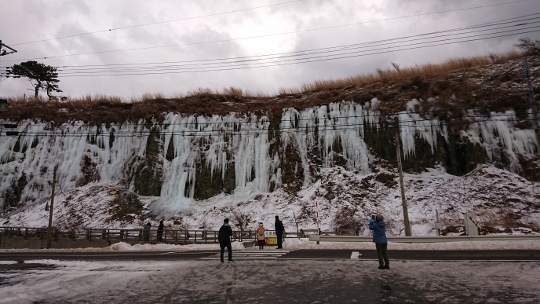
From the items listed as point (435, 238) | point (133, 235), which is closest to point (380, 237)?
point (435, 238)

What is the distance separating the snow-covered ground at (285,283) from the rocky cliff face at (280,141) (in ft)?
65.2

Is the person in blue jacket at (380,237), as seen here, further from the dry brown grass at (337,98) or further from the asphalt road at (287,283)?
the dry brown grass at (337,98)

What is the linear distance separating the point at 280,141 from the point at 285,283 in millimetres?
25497

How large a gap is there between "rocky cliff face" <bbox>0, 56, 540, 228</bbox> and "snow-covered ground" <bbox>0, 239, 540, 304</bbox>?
19861 mm

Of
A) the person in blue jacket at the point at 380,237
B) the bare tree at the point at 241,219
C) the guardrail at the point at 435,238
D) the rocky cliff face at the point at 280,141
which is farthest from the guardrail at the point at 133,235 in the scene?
the person in blue jacket at the point at 380,237

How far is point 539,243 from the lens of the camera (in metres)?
15.1

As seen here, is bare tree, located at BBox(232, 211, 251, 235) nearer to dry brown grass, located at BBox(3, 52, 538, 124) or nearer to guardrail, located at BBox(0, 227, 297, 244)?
guardrail, located at BBox(0, 227, 297, 244)

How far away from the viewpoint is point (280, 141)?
3281 cm

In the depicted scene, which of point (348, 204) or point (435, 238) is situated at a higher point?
point (348, 204)

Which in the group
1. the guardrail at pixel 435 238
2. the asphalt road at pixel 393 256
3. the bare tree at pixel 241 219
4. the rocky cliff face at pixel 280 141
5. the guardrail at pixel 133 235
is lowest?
the asphalt road at pixel 393 256

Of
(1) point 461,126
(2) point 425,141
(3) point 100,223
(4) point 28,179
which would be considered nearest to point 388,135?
(2) point 425,141

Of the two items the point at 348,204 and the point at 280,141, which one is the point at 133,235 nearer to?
the point at 280,141

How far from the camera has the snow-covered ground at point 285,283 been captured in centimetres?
614

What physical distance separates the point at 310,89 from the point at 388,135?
11.4m
